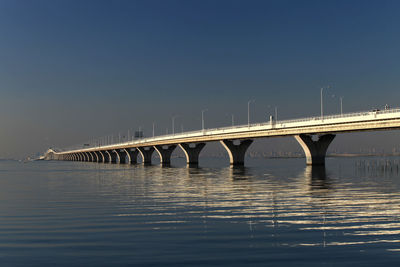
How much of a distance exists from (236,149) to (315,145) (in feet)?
91.6

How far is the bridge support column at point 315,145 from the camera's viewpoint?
317 ft

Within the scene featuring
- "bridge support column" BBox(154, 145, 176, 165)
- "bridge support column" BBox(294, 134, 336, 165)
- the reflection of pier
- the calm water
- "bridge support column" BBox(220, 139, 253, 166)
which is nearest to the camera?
the calm water

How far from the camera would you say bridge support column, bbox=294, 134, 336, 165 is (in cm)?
9656

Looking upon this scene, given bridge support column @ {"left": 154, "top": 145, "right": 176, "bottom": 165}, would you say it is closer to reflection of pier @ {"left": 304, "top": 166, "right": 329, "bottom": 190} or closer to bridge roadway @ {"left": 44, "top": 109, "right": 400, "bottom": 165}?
bridge roadway @ {"left": 44, "top": 109, "right": 400, "bottom": 165}

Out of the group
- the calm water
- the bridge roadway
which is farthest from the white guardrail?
the calm water

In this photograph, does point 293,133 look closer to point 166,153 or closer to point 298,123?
point 298,123

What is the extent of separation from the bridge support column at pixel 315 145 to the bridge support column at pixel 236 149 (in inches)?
937

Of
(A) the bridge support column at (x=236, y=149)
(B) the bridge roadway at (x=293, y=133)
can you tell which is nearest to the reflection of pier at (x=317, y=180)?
(B) the bridge roadway at (x=293, y=133)

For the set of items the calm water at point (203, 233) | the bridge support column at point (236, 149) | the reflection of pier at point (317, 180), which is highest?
the bridge support column at point (236, 149)

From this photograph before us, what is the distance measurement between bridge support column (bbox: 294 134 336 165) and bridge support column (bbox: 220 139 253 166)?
23787 millimetres

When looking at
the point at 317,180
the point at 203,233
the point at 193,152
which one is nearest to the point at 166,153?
the point at 193,152

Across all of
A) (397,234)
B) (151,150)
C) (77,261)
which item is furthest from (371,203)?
(151,150)

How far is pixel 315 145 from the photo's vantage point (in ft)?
324

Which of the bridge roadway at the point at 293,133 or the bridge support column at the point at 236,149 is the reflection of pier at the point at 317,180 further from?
the bridge support column at the point at 236,149
